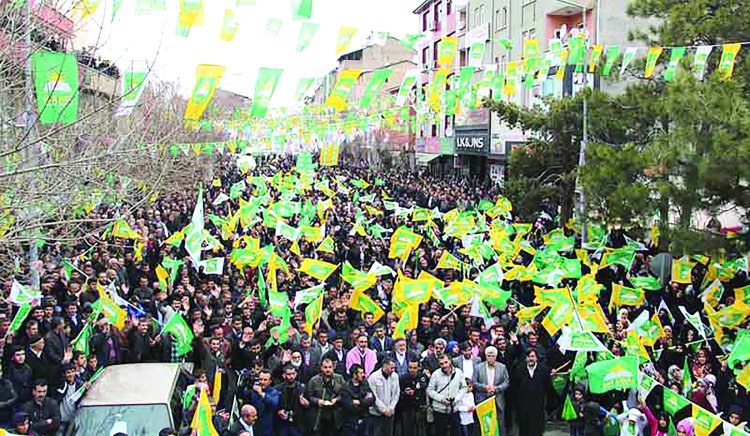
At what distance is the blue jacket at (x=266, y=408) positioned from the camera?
30.5 feet

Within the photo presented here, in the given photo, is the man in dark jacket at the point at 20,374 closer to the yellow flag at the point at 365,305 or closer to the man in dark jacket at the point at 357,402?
the man in dark jacket at the point at 357,402

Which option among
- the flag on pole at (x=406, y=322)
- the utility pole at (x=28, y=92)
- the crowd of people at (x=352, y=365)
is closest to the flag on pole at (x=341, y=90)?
the crowd of people at (x=352, y=365)

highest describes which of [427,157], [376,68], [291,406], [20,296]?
[376,68]

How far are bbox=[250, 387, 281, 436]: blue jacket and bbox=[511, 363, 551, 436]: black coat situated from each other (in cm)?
279

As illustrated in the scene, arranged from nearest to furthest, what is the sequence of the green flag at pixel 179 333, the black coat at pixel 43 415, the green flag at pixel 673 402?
the black coat at pixel 43 415 → the green flag at pixel 673 402 → the green flag at pixel 179 333

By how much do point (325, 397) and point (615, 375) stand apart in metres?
2.97

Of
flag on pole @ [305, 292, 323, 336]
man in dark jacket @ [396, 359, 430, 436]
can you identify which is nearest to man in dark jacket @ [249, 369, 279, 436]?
man in dark jacket @ [396, 359, 430, 436]

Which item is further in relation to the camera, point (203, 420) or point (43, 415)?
point (43, 415)

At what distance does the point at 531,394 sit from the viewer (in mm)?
10219

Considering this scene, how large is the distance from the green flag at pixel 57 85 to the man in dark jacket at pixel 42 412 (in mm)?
2879

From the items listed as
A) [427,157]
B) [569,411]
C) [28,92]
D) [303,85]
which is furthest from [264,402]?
[427,157]

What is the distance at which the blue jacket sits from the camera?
9.30 m

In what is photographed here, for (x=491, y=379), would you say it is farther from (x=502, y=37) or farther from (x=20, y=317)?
(x=502, y=37)

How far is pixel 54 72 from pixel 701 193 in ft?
33.7
